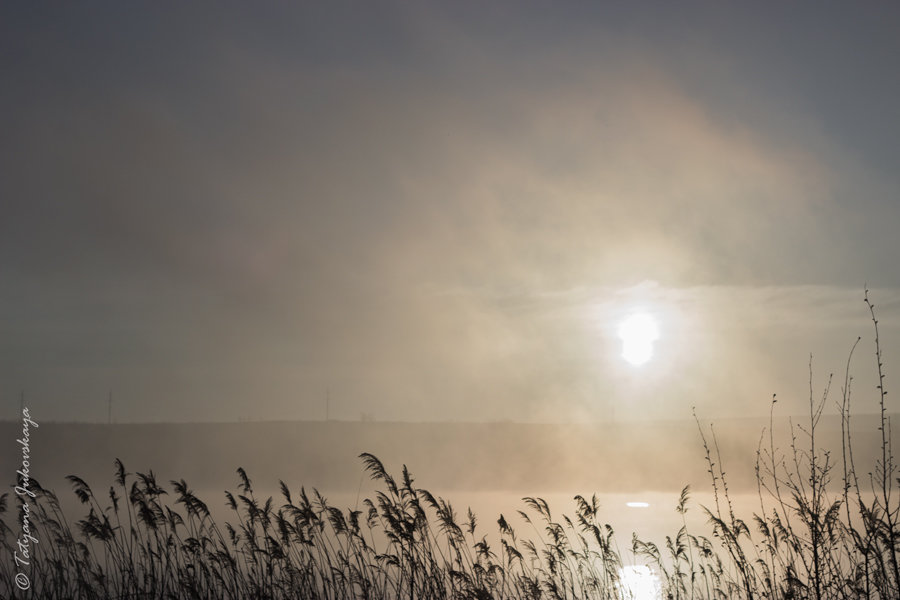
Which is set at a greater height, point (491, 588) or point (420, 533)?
point (420, 533)

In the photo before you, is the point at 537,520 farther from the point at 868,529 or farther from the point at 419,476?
the point at 419,476

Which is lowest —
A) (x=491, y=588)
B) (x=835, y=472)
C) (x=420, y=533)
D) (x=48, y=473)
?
(x=491, y=588)

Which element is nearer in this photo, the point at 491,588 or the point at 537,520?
the point at 491,588

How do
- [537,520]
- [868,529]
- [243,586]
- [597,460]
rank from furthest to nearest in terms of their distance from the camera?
[597,460]
[537,520]
[243,586]
[868,529]

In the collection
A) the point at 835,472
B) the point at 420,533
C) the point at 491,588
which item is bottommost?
the point at 491,588

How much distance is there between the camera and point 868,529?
25.3 feet

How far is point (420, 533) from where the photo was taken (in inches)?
410

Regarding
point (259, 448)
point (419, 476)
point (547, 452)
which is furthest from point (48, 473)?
point (547, 452)

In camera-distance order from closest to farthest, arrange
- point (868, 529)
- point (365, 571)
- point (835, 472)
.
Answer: point (868, 529), point (365, 571), point (835, 472)

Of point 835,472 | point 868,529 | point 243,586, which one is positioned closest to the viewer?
point 868,529

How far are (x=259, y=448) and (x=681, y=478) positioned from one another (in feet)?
249

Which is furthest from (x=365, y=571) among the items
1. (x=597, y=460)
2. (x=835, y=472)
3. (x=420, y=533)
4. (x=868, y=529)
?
(x=597, y=460)

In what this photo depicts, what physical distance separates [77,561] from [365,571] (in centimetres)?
400

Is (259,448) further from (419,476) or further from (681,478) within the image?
(681,478)
